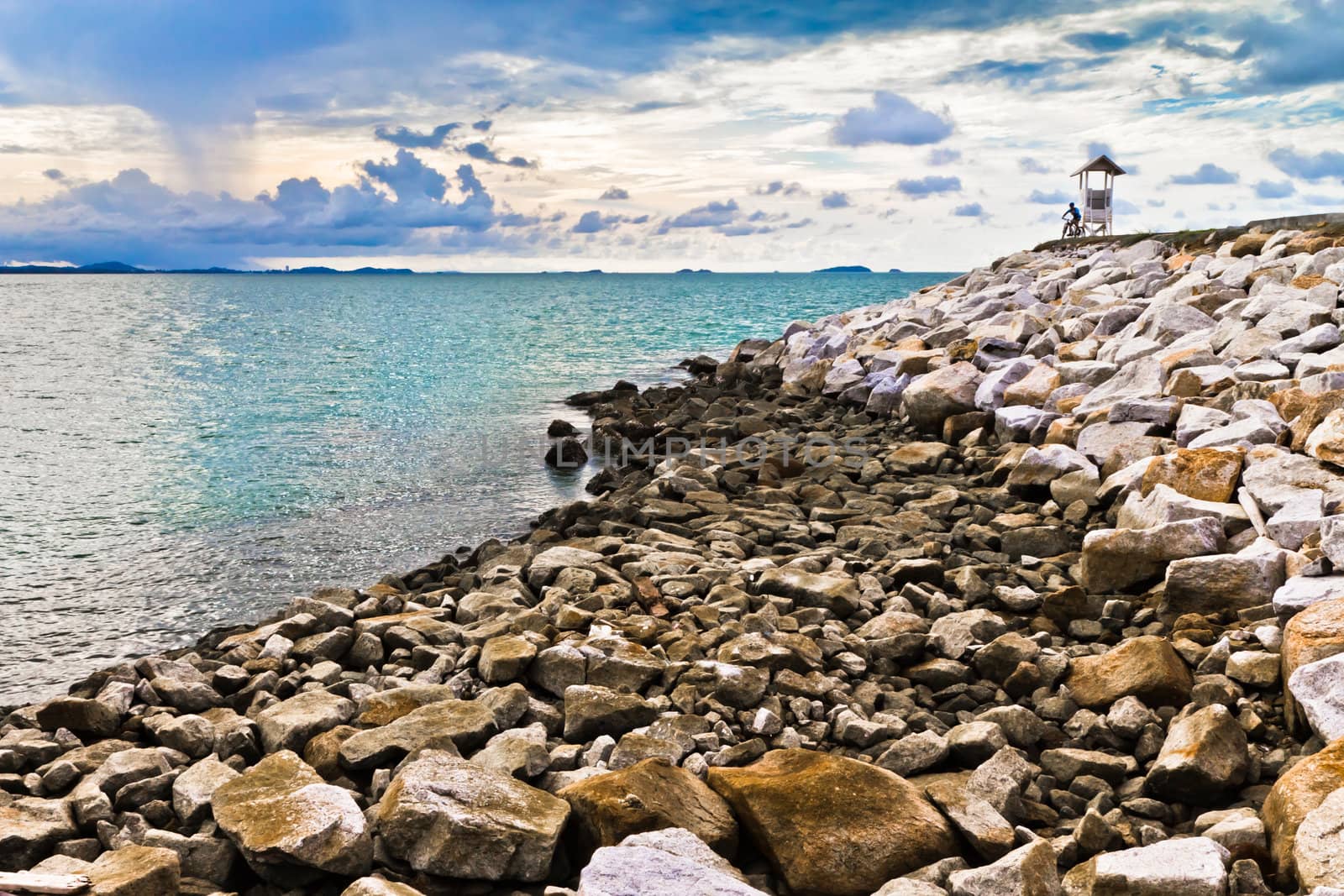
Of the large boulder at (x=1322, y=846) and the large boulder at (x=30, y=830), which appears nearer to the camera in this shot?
the large boulder at (x=1322, y=846)

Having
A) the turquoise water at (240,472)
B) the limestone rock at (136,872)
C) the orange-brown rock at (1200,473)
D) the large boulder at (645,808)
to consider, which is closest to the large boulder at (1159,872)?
the large boulder at (645,808)

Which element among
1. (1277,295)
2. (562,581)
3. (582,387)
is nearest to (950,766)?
(562,581)

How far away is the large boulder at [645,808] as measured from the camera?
3.63m

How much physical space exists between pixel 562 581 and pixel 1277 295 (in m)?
9.36

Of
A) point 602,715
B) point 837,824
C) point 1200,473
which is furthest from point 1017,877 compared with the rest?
point 1200,473

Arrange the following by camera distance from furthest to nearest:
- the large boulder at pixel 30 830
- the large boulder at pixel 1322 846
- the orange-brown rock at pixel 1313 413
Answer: the orange-brown rock at pixel 1313 413 < the large boulder at pixel 30 830 < the large boulder at pixel 1322 846

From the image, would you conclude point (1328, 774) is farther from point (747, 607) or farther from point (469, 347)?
point (469, 347)

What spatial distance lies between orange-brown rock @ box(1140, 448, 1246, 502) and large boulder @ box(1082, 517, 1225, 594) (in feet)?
2.63

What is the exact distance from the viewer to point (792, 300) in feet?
267

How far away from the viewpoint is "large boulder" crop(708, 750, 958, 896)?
3.51 meters

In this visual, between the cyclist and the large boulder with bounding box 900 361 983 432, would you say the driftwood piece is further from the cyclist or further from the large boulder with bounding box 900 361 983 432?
the cyclist

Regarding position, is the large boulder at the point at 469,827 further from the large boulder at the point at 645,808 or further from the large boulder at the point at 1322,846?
the large boulder at the point at 1322,846

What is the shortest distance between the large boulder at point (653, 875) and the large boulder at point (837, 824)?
0.33m

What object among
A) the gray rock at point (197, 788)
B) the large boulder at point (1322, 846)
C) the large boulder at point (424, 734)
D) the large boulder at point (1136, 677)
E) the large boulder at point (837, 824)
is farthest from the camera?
the large boulder at point (1136, 677)
